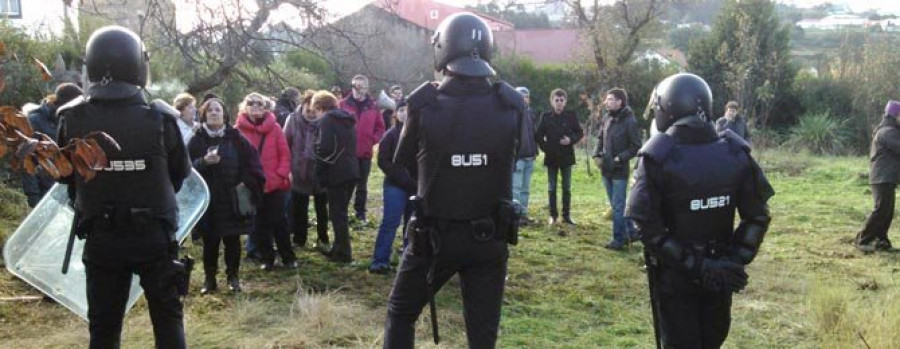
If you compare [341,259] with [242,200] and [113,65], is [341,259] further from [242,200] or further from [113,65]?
[113,65]

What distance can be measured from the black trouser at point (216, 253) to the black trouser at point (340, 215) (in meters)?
1.16

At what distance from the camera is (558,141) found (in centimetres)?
1023

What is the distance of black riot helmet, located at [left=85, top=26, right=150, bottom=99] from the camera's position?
3.86 m

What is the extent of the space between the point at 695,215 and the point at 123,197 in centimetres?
276

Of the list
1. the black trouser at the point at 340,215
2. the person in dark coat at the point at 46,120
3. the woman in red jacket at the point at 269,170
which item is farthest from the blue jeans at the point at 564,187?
the person in dark coat at the point at 46,120

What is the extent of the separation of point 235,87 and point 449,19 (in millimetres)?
12360

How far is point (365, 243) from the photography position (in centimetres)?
888

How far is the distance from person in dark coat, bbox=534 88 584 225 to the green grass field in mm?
626

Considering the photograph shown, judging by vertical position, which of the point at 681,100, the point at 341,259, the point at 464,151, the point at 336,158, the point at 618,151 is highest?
the point at 681,100

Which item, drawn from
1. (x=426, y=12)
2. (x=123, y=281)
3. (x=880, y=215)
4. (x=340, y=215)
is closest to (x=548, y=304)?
(x=340, y=215)

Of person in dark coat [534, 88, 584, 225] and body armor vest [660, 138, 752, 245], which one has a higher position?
body armor vest [660, 138, 752, 245]

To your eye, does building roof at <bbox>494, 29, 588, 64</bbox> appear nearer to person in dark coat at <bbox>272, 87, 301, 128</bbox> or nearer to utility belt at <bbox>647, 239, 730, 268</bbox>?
person in dark coat at <bbox>272, 87, 301, 128</bbox>

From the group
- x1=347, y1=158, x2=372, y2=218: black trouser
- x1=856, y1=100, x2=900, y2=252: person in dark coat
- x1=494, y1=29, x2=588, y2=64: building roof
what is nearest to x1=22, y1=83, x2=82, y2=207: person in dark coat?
x1=347, y1=158, x2=372, y2=218: black trouser

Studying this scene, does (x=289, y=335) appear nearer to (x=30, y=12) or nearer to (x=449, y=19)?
(x=449, y=19)
